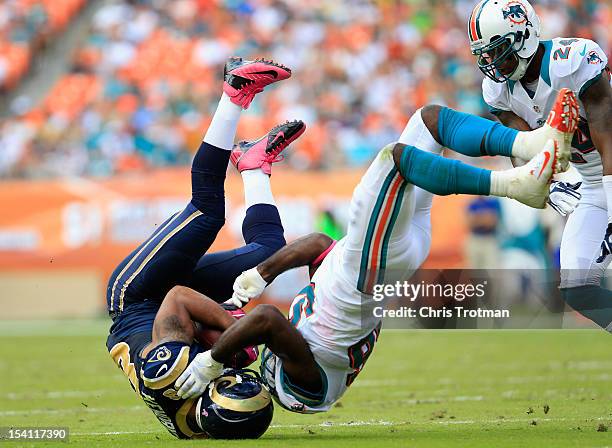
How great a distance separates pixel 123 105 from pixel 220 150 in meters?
10.1

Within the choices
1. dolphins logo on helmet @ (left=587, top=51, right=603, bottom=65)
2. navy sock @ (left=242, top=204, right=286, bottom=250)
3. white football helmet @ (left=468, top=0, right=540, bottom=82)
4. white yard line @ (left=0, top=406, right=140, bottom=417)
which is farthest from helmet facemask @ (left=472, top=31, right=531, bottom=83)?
white yard line @ (left=0, top=406, right=140, bottom=417)

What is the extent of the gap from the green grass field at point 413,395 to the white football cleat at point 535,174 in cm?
118

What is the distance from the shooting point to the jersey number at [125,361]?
552cm

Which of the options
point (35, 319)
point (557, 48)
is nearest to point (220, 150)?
point (557, 48)

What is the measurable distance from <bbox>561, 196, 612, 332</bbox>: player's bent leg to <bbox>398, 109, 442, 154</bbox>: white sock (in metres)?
1.44

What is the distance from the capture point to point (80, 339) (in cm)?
1199

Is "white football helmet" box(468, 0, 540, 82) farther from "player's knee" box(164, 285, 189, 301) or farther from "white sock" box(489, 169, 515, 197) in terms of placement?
"player's knee" box(164, 285, 189, 301)

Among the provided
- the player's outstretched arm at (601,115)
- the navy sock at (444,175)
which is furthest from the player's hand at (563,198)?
the navy sock at (444,175)

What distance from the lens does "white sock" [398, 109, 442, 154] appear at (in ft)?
17.5

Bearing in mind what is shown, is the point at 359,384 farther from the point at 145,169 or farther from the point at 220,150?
the point at 145,169

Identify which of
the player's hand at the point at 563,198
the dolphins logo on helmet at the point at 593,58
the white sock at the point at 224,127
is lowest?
the player's hand at the point at 563,198

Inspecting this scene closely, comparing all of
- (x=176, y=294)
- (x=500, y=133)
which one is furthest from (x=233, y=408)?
(x=500, y=133)

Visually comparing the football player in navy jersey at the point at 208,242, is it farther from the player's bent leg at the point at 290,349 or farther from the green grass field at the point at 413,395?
the green grass field at the point at 413,395

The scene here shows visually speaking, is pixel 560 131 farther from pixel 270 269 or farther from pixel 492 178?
pixel 270 269
